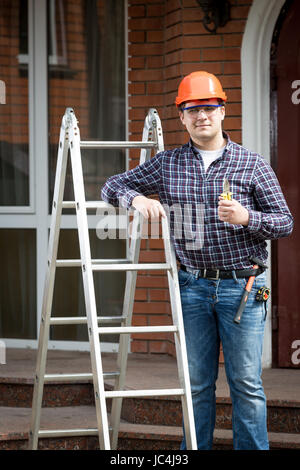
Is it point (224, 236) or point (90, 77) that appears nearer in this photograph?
point (224, 236)

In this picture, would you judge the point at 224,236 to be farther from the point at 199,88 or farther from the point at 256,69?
the point at 256,69

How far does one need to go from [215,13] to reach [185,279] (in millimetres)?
2436

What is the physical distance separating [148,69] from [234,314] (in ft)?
9.29

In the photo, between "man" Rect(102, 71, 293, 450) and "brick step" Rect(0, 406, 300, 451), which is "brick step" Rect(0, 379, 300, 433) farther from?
"man" Rect(102, 71, 293, 450)

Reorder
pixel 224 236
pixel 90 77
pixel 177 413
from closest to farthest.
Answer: pixel 224 236 < pixel 177 413 < pixel 90 77

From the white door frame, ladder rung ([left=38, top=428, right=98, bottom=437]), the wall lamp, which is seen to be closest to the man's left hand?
ladder rung ([left=38, top=428, right=98, bottom=437])

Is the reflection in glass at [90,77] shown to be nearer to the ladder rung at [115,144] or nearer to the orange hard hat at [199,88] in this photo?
the ladder rung at [115,144]

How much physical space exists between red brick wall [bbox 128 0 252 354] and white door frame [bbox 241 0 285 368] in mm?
44

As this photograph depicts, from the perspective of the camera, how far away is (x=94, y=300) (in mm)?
3713

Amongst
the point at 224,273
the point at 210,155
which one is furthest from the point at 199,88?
the point at 224,273

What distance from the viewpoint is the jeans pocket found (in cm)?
382

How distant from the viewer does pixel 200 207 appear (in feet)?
12.3

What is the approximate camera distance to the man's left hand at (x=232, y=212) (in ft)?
11.4
